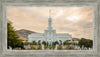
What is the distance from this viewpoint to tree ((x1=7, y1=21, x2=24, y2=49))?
2336 mm

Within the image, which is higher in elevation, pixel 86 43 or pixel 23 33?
pixel 23 33

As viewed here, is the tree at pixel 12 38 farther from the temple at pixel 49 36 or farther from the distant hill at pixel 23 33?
the temple at pixel 49 36

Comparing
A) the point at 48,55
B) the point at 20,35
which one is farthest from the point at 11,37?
the point at 48,55

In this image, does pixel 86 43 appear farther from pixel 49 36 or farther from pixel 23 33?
pixel 23 33

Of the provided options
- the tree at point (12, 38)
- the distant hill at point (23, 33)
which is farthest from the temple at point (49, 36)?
the tree at point (12, 38)

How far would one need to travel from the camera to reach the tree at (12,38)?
234 centimetres

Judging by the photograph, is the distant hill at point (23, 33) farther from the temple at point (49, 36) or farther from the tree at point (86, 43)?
the tree at point (86, 43)

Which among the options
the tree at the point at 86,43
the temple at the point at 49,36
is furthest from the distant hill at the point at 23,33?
the tree at the point at 86,43

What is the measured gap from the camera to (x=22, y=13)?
2.33m

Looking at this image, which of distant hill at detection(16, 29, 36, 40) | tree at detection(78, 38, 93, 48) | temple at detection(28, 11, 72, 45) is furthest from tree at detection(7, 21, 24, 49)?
tree at detection(78, 38, 93, 48)

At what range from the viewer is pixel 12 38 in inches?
93.0

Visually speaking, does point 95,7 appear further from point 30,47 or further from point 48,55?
point 30,47

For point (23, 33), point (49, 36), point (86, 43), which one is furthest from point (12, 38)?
point (86, 43)

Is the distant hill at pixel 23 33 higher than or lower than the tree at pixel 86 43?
higher
